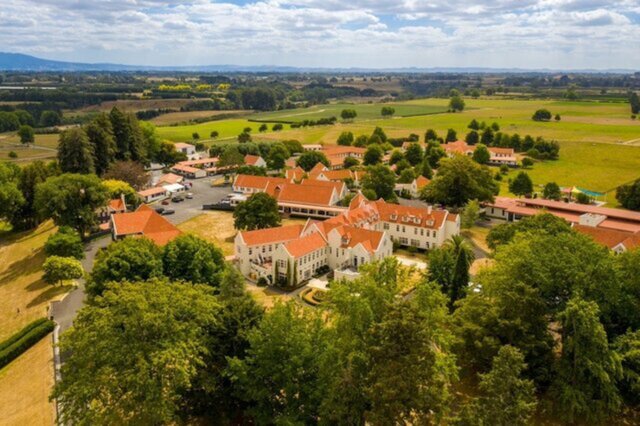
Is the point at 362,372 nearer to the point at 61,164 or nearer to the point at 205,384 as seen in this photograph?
the point at 205,384

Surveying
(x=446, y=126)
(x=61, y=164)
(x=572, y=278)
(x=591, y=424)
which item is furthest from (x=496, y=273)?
(x=446, y=126)

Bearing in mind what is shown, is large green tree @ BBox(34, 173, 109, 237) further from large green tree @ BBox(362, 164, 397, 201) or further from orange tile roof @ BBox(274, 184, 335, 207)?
large green tree @ BBox(362, 164, 397, 201)

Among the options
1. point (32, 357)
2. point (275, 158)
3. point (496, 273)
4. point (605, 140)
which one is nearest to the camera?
point (496, 273)

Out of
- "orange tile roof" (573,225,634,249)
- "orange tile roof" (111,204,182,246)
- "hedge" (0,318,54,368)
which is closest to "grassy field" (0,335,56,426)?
"hedge" (0,318,54,368)

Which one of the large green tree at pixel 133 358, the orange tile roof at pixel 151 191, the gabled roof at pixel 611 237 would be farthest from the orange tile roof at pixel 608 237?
the orange tile roof at pixel 151 191

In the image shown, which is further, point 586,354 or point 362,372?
point 586,354

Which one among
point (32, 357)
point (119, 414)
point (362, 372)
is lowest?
point (32, 357)
